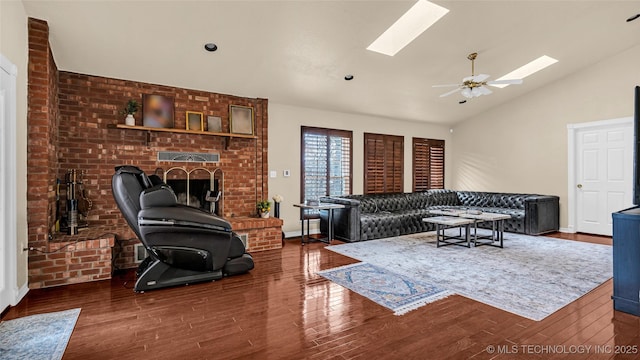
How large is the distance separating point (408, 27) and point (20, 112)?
453 cm

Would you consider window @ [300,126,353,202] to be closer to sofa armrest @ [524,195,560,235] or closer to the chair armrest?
the chair armrest

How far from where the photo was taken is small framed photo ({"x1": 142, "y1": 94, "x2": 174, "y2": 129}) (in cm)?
467

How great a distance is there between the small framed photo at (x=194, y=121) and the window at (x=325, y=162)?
6.53 ft

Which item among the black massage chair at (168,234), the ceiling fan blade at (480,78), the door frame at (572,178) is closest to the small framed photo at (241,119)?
the black massage chair at (168,234)

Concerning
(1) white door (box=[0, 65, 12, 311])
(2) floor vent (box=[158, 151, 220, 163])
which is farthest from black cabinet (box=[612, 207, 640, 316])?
(1) white door (box=[0, 65, 12, 311])

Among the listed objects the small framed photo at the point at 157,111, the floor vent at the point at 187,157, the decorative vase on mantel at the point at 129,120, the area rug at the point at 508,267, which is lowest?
the area rug at the point at 508,267

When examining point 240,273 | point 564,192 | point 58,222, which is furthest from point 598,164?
point 58,222

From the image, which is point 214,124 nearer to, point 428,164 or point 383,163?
point 383,163

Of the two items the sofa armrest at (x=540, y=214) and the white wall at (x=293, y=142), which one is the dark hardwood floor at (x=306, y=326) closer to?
the white wall at (x=293, y=142)

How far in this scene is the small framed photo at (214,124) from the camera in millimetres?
5203

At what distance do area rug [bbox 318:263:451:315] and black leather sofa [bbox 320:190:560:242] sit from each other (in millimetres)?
1677

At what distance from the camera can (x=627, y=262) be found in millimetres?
2723

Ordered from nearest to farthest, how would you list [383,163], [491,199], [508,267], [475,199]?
[508,267] → [491,199] → [383,163] → [475,199]

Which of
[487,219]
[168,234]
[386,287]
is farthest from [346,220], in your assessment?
[168,234]
